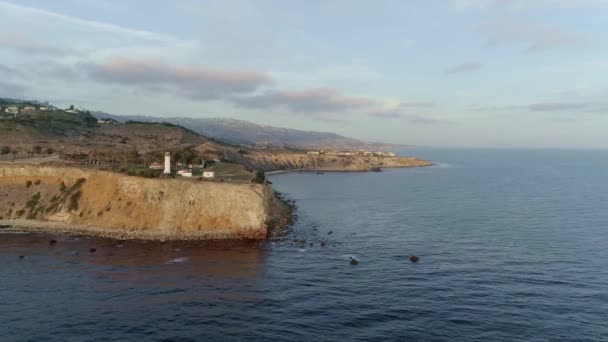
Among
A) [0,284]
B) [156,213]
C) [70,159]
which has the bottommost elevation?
[0,284]

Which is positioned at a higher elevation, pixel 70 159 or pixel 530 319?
pixel 70 159

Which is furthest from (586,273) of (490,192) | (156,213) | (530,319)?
(490,192)

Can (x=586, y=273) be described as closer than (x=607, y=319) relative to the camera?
No

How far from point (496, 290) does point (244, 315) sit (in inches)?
904

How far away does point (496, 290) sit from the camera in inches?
1652

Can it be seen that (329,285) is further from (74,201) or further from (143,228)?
(74,201)

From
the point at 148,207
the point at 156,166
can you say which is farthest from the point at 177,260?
the point at 156,166

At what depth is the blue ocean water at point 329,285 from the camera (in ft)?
112

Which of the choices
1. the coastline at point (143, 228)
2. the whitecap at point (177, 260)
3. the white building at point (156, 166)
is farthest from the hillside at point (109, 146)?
the whitecap at point (177, 260)

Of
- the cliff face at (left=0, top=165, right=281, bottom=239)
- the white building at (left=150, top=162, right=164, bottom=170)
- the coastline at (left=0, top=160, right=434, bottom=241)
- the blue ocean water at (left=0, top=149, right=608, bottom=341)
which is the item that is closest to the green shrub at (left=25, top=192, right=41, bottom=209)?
the cliff face at (left=0, top=165, right=281, bottom=239)

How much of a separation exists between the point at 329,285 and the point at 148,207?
35.1m

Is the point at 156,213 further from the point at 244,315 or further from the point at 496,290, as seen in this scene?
the point at 496,290

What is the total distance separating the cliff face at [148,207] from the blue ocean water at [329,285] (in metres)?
4.58

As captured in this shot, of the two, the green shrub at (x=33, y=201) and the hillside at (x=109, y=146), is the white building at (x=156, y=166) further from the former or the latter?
the green shrub at (x=33, y=201)
